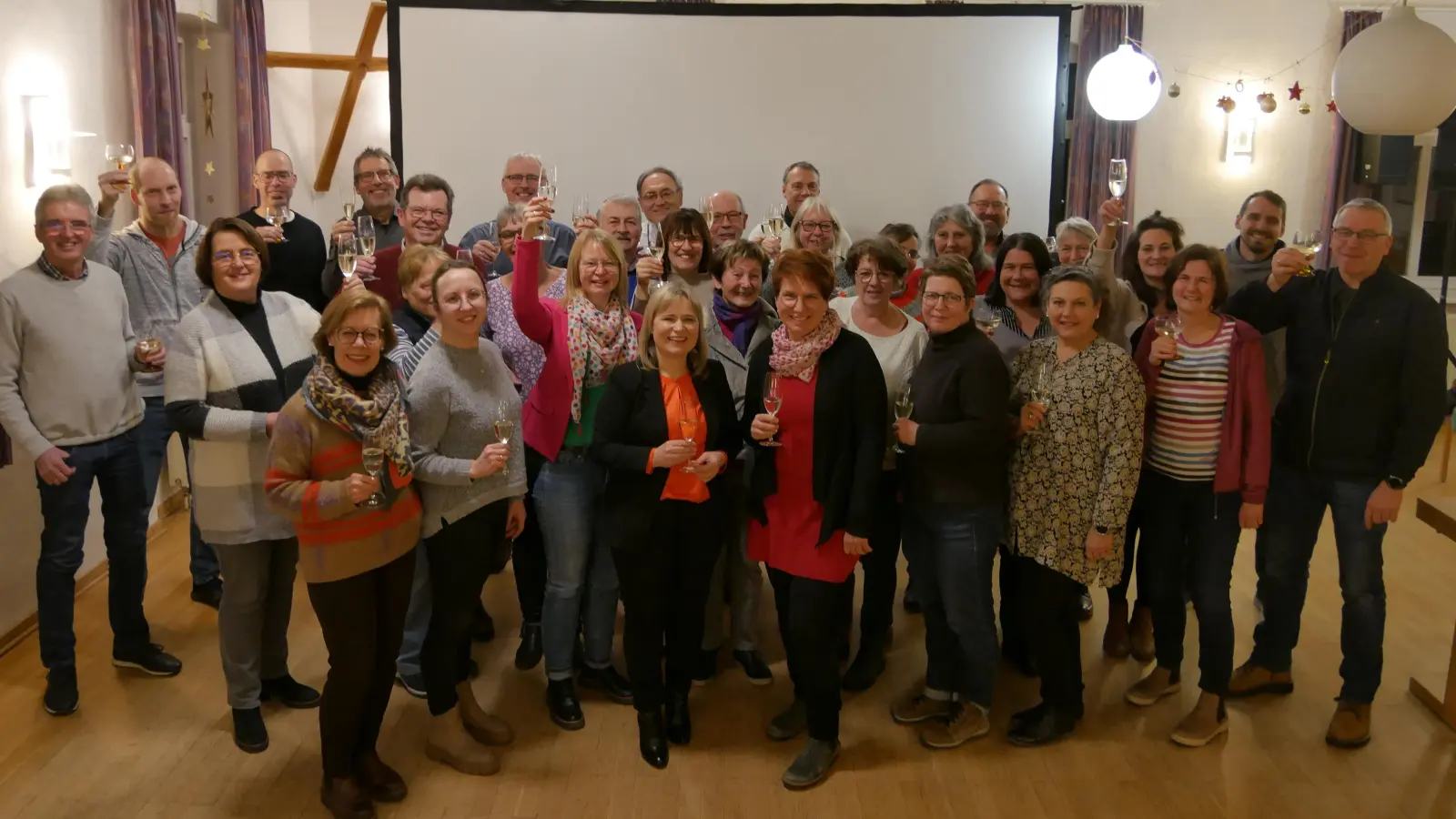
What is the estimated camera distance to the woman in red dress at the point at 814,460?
2713 millimetres

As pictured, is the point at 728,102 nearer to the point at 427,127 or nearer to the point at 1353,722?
the point at 427,127

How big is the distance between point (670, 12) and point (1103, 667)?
417 centimetres

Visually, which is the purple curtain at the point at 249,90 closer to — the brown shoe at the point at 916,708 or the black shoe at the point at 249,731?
the black shoe at the point at 249,731

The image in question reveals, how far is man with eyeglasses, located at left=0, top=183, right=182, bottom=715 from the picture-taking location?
122 inches

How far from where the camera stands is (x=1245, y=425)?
2908 millimetres

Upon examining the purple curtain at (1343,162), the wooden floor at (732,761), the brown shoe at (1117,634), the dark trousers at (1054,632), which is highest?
the purple curtain at (1343,162)

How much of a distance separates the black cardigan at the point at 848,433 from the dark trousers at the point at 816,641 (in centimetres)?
18

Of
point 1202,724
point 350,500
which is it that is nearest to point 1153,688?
point 1202,724


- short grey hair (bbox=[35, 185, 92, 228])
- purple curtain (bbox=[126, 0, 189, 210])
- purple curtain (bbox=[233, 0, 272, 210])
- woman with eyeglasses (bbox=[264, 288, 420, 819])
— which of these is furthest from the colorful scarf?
purple curtain (bbox=[233, 0, 272, 210])

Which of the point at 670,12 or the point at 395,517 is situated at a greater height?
the point at 670,12

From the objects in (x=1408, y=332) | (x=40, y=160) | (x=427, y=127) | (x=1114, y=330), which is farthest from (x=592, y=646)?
(x=427, y=127)

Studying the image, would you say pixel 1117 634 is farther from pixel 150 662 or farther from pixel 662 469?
pixel 150 662

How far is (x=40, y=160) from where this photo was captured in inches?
156

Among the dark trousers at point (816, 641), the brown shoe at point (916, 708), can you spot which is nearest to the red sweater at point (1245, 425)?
the brown shoe at point (916, 708)
